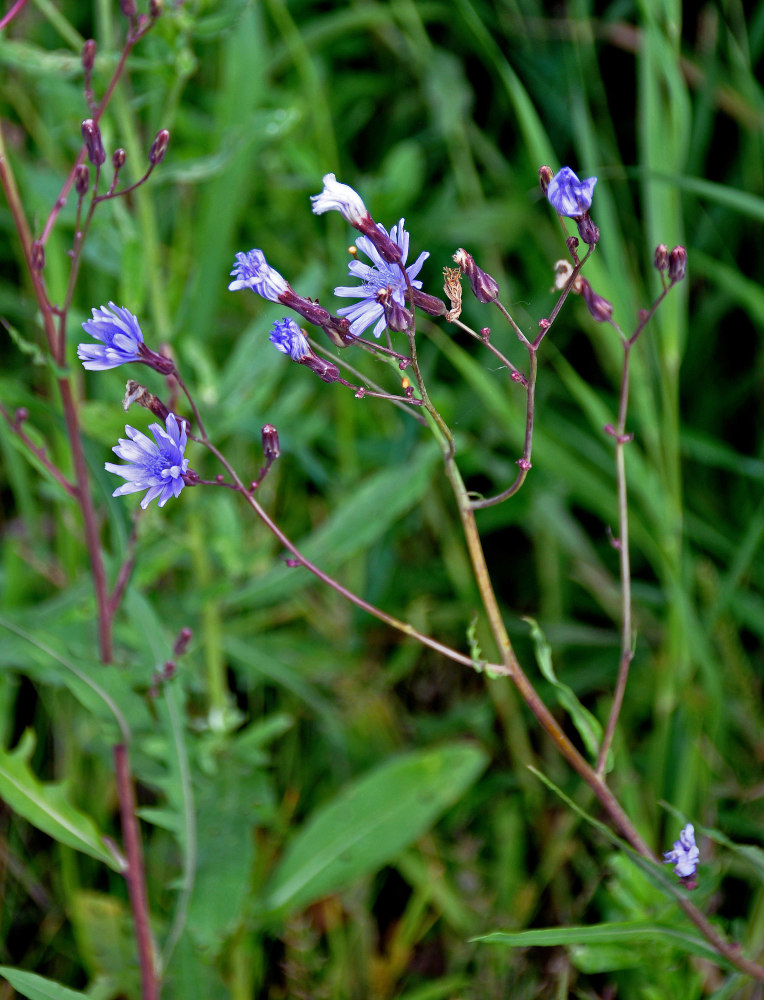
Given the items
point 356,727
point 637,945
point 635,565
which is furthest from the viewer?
point 635,565

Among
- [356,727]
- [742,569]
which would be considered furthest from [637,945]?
[356,727]

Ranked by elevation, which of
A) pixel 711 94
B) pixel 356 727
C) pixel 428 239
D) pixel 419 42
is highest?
pixel 419 42

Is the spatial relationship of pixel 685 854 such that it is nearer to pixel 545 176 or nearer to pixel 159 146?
pixel 545 176

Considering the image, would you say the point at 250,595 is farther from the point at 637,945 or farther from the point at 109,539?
the point at 637,945

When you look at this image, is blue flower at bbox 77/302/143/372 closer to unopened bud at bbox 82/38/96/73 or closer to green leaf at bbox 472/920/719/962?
unopened bud at bbox 82/38/96/73

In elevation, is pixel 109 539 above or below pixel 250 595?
below

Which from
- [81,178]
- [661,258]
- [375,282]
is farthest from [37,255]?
[661,258]
